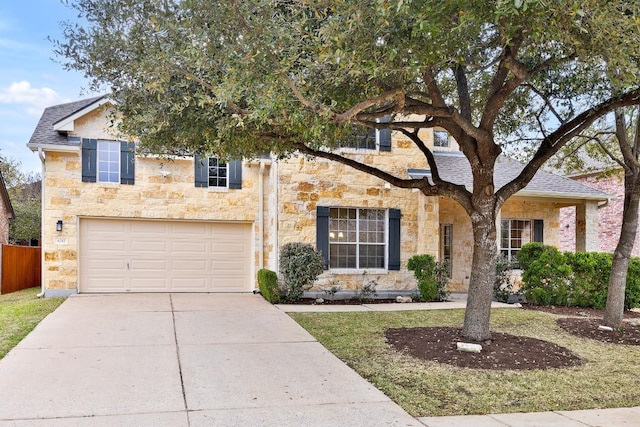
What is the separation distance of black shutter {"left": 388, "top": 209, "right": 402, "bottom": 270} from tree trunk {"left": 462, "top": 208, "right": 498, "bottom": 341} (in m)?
5.37

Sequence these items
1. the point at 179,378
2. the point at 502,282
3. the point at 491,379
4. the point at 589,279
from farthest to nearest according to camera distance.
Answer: the point at 502,282 → the point at 589,279 → the point at 491,379 → the point at 179,378

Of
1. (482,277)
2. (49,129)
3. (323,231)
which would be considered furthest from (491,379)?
(49,129)

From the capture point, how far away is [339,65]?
5.04m

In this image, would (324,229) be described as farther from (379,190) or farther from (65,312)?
(65,312)

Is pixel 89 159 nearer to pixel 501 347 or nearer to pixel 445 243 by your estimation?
pixel 445 243

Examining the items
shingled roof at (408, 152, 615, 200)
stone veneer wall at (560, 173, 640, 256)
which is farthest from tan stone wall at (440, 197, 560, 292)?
stone veneer wall at (560, 173, 640, 256)

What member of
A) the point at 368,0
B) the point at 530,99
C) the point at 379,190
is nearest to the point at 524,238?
the point at 379,190

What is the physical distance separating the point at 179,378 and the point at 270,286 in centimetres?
578

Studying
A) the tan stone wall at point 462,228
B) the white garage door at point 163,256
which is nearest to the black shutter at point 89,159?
the white garage door at point 163,256

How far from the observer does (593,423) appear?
171 inches

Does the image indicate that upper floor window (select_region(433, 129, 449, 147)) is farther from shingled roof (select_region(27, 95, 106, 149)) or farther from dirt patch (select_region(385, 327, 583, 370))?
shingled roof (select_region(27, 95, 106, 149))

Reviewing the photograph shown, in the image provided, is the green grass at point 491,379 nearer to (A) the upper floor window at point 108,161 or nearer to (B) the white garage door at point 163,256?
(B) the white garage door at point 163,256

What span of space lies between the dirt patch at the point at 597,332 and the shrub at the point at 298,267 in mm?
5223

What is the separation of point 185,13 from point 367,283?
8.38 meters
